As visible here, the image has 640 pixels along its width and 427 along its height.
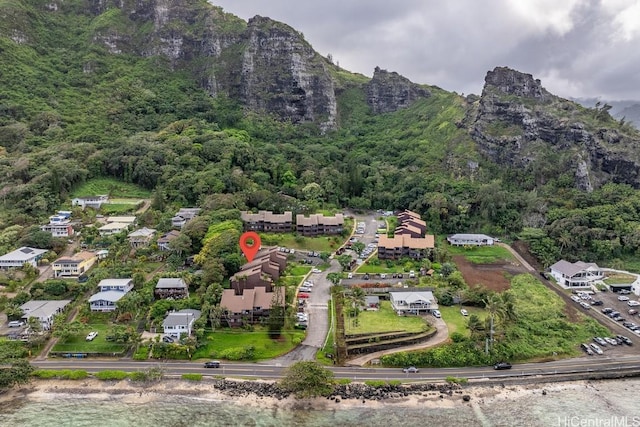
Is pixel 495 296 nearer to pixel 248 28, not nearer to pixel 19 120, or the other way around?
pixel 19 120

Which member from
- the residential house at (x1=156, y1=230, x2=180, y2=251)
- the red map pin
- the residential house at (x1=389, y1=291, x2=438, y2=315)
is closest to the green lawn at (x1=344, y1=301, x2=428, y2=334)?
the residential house at (x1=389, y1=291, x2=438, y2=315)

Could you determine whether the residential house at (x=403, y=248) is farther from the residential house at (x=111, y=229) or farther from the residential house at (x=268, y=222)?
the residential house at (x=111, y=229)

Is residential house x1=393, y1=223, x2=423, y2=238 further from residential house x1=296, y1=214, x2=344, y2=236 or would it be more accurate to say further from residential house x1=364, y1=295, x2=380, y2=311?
residential house x1=364, y1=295, x2=380, y2=311

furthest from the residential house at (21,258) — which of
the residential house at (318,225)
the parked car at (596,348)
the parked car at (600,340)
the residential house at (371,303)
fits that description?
the parked car at (600,340)

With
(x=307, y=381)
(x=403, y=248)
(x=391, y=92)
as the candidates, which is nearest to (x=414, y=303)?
(x=403, y=248)

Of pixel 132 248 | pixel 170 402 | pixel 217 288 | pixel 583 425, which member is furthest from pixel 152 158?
pixel 583 425

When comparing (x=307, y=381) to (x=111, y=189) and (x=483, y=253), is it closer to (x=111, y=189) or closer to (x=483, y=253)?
(x=483, y=253)
